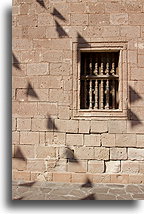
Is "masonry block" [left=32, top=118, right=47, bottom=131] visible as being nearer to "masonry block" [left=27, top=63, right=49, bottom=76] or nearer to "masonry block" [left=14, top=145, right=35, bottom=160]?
"masonry block" [left=14, top=145, right=35, bottom=160]

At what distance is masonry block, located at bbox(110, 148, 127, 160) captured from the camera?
12.6 feet

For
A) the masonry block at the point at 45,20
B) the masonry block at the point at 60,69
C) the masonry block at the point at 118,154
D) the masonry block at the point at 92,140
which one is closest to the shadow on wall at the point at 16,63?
the masonry block at the point at 60,69

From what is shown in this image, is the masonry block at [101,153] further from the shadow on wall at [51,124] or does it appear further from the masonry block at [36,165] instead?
the masonry block at [36,165]

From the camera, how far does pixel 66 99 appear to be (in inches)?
155

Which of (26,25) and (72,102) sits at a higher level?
(26,25)

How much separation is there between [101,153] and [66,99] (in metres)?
1.32

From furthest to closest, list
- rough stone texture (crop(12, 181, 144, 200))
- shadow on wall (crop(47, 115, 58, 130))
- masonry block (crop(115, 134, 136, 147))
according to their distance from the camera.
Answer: shadow on wall (crop(47, 115, 58, 130)) → masonry block (crop(115, 134, 136, 147)) → rough stone texture (crop(12, 181, 144, 200))

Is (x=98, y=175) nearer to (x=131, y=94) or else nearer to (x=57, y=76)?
(x=131, y=94)

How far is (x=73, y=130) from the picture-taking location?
3.91 metres

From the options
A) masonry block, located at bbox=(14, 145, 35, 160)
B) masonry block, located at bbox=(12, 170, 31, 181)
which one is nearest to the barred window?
masonry block, located at bbox=(14, 145, 35, 160)

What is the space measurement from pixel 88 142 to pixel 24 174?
1.52m

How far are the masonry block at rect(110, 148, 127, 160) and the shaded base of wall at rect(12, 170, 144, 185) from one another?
0.34 meters

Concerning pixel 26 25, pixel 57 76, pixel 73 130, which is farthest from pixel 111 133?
pixel 26 25

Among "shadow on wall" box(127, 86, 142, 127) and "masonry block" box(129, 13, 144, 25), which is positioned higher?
"masonry block" box(129, 13, 144, 25)
